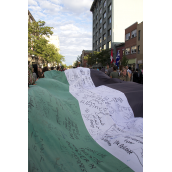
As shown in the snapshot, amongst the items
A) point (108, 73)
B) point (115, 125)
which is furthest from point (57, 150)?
point (108, 73)

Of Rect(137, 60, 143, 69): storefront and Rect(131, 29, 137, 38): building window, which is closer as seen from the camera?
Rect(137, 60, 143, 69): storefront

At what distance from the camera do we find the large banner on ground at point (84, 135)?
142 cm

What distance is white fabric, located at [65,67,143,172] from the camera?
68.1 inches

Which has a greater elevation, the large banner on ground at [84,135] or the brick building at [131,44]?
the brick building at [131,44]

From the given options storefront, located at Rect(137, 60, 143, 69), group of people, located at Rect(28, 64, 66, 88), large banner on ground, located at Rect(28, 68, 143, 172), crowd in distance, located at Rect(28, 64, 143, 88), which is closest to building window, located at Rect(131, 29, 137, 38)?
storefront, located at Rect(137, 60, 143, 69)

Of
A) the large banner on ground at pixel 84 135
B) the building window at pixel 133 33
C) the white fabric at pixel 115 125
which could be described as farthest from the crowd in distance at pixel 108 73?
the building window at pixel 133 33

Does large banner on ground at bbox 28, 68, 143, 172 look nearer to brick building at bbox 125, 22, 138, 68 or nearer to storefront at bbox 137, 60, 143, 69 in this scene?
storefront at bbox 137, 60, 143, 69

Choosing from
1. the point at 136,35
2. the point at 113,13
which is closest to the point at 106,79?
the point at 136,35

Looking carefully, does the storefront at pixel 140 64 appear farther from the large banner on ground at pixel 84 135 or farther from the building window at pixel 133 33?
the large banner on ground at pixel 84 135
